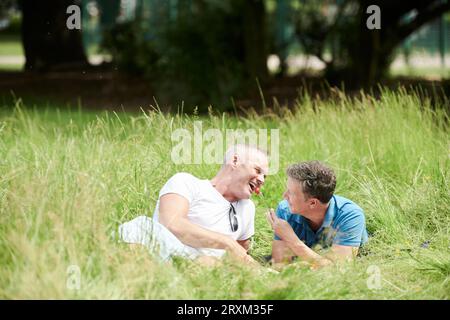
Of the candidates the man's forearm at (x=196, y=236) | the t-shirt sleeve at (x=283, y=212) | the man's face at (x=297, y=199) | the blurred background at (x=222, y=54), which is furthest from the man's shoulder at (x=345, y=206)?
the blurred background at (x=222, y=54)

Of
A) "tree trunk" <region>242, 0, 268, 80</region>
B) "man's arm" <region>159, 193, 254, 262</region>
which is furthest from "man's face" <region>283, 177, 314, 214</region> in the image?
"tree trunk" <region>242, 0, 268, 80</region>

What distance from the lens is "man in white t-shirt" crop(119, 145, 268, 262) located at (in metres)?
4.77

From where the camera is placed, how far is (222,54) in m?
12.0


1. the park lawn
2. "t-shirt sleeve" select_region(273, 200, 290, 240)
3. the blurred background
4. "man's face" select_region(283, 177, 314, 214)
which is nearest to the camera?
"man's face" select_region(283, 177, 314, 214)

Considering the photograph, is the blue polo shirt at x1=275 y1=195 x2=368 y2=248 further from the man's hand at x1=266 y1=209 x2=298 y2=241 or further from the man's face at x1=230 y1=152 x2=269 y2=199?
the man's face at x1=230 y1=152 x2=269 y2=199

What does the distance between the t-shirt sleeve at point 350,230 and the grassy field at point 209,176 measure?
178mm

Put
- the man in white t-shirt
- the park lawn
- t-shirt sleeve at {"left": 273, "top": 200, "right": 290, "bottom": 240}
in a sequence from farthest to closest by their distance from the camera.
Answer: the park lawn → t-shirt sleeve at {"left": 273, "top": 200, "right": 290, "bottom": 240} → the man in white t-shirt

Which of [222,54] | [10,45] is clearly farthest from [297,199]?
[10,45]

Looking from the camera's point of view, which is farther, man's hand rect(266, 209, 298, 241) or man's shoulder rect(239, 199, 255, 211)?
man's shoulder rect(239, 199, 255, 211)

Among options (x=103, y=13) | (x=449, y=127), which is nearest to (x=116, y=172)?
(x=449, y=127)

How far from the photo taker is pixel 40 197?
4.62m

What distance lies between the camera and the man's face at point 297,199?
199 inches

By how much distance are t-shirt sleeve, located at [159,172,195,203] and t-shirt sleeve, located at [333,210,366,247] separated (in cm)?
93
